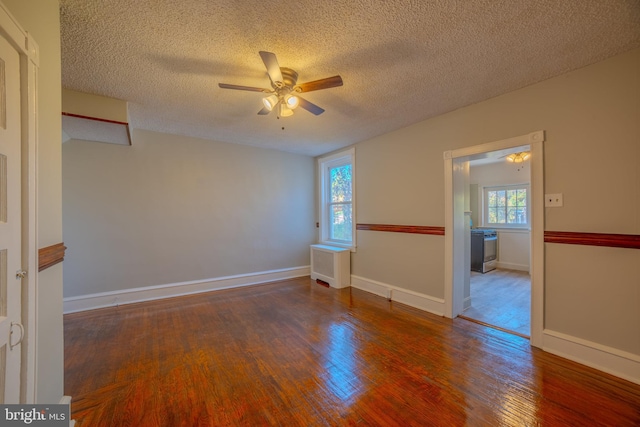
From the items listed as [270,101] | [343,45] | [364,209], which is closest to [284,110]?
[270,101]

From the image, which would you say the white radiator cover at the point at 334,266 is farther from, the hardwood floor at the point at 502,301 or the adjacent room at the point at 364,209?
the hardwood floor at the point at 502,301

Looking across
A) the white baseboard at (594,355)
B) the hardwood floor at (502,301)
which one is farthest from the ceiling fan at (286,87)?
the hardwood floor at (502,301)

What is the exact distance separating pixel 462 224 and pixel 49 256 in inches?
138

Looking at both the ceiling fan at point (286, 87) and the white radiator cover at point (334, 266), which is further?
the white radiator cover at point (334, 266)

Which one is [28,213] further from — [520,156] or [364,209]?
[520,156]

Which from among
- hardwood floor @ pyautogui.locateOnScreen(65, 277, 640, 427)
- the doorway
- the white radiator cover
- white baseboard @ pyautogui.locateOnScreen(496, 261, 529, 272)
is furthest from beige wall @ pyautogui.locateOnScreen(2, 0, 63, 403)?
white baseboard @ pyautogui.locateOnScreen(496, 261, 529, 272)

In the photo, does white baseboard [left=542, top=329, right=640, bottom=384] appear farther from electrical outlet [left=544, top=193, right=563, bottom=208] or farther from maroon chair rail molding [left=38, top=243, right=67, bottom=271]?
maroon chair rail molding [left=38, top=243, right=67, bottom=271]

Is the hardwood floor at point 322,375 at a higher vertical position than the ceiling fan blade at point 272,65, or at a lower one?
lower

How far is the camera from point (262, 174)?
14.6 feet

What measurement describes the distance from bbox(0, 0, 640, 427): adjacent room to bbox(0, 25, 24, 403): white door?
12mm

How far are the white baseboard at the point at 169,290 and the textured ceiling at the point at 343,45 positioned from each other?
2441 millimetres

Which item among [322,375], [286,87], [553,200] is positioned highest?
[286,87]

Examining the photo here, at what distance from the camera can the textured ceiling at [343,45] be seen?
1.45 metres

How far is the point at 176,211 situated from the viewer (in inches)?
148
